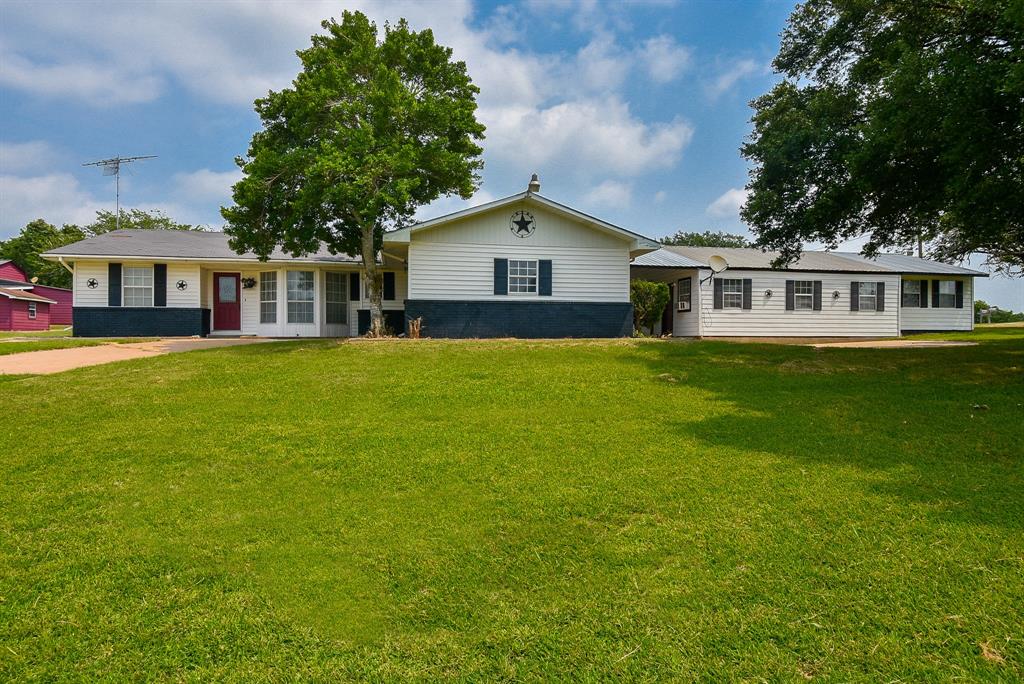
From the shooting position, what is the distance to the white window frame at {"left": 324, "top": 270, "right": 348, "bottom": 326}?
19.2 meters

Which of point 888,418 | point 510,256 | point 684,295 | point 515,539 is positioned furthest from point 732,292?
point 515,539

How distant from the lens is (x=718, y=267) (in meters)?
17.8

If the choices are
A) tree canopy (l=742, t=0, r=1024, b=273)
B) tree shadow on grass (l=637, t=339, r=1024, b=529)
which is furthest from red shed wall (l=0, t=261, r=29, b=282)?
tree canopy (l=742, t=0, r=1024, b=273)

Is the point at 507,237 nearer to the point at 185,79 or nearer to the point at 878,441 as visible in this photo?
the point at 185,79

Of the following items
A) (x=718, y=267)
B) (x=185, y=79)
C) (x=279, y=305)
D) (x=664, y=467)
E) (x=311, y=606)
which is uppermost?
(x=185, y=79)

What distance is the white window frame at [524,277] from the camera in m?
15.8

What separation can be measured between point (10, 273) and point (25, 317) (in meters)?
8.04

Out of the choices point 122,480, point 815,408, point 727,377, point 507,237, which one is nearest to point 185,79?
point 507,237

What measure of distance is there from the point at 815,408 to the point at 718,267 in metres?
11.7

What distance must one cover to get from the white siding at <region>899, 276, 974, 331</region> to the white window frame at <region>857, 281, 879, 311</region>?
3.16 m

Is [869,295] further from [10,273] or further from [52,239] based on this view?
[52,239]

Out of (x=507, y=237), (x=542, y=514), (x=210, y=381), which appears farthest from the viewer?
(x=507, y=237)

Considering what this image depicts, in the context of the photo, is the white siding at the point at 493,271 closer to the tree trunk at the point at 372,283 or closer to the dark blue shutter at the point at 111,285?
the tree trunk at the point at 372,283

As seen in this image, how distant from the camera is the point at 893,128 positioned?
881 cm
